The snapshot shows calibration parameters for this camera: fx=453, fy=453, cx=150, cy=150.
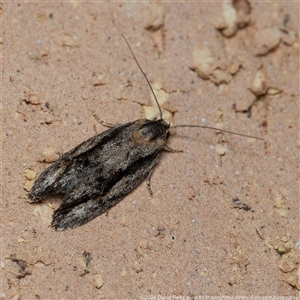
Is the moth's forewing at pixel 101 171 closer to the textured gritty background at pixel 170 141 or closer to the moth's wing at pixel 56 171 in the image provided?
the moth's wing at pixel 56 171

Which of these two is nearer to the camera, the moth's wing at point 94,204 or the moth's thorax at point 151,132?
the moth's wing at point 94,204

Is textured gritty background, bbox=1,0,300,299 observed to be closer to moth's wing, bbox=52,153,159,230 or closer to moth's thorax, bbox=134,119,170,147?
moth's wing, bbox=52,153,159,230

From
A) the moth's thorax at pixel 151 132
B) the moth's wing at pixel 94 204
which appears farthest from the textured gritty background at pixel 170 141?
the moth's thorax at pixel 151 132

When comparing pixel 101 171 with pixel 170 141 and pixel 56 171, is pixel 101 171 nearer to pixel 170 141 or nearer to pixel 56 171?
pixel 56 171

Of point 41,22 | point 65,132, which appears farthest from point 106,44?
point 65,132

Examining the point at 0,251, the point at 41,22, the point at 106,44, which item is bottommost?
the point at 0,251

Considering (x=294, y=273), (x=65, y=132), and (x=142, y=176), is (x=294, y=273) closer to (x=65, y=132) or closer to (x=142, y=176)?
(x=142, y=176)
